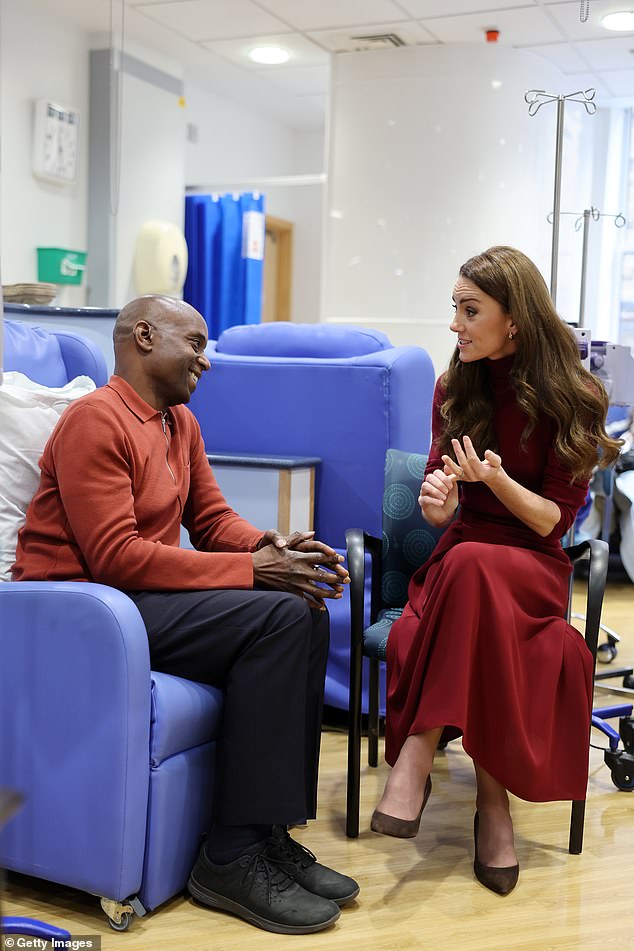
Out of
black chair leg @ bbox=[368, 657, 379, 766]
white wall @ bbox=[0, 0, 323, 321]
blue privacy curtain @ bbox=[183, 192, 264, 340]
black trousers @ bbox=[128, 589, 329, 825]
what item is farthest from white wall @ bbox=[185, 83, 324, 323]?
black trousers @ bbox=[128, 589, 329, 825]

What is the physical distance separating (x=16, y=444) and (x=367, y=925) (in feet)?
3.56

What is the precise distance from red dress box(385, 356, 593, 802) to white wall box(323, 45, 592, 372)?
3800 millimetres

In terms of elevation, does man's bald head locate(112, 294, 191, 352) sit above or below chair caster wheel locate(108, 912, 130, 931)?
above

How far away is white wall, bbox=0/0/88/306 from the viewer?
541cm

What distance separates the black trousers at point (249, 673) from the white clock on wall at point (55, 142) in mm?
4290

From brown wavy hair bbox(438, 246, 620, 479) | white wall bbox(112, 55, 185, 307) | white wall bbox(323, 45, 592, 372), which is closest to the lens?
brown wavy hair bbox(438, 246, 620, 479)

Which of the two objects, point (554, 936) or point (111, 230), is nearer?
point (554, 936)

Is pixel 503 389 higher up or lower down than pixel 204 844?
higher up

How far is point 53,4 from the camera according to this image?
5.56m

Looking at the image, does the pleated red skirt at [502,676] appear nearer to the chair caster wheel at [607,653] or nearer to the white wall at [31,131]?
the chair caster wheel at [607,653]

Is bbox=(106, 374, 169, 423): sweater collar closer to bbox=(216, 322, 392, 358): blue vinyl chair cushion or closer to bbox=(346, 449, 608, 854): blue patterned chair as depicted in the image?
bbox=(346, 449, 608, 854): blue patterned chair

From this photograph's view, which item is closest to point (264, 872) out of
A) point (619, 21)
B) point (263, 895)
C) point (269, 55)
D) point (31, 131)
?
point (263, 895)

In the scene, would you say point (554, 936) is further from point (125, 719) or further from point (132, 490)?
point (132, 490)

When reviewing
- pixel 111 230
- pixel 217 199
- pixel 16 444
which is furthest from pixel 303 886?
pixel 217 199
